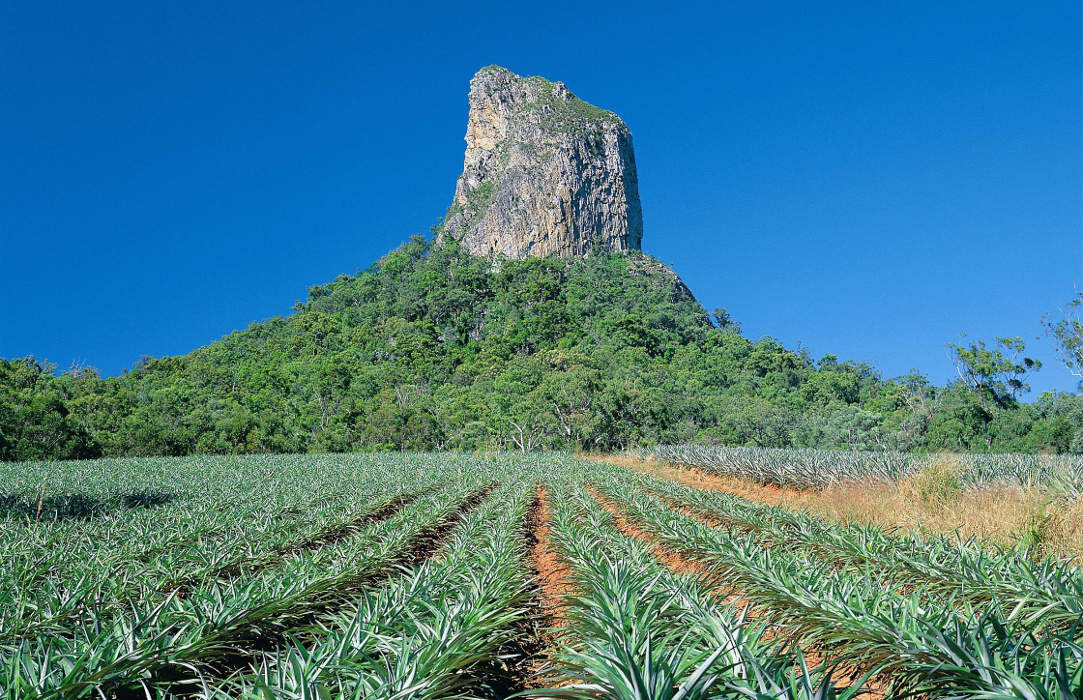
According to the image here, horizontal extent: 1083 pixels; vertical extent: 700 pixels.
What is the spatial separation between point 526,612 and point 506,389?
52.9m

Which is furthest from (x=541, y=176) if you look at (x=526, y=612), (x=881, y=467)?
(x=526, y=612)

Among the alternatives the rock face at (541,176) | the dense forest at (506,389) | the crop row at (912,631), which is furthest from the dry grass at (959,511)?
the rock face at (541,176)

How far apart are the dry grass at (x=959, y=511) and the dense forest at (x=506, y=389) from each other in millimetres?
30936

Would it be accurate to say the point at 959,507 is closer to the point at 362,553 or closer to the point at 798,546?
the point at 798,546

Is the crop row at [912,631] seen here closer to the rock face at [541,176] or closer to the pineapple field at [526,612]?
the pineapple field at [526,612]

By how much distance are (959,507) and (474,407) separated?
4629cm

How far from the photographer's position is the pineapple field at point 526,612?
2590 mm

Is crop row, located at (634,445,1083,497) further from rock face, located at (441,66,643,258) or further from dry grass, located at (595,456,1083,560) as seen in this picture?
rock face, located at (441,66,643,258)

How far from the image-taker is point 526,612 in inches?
195

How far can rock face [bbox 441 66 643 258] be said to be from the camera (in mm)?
104375

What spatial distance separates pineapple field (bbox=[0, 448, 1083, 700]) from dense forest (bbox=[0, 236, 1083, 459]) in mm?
36897

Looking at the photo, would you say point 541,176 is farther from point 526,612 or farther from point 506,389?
point 526,612

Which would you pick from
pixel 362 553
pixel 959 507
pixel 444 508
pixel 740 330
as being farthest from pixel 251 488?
pixel 740 330

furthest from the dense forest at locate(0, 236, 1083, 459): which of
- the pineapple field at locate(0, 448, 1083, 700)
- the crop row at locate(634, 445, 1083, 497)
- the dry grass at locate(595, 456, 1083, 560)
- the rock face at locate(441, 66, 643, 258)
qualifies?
the pineapple field at locate(0, 448, 1083, 700)
